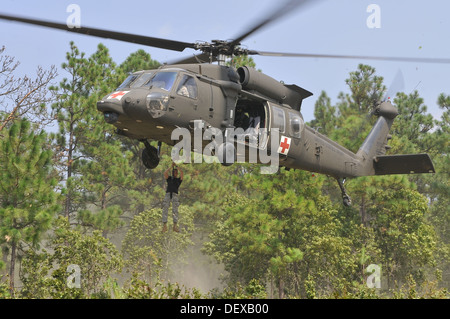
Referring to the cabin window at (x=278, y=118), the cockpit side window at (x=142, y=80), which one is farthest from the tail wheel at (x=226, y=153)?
the cockpit side window at (x=142, y=80)

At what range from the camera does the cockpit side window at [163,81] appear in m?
10.3

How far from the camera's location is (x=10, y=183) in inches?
648

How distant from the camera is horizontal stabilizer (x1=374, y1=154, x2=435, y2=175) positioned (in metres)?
14.3

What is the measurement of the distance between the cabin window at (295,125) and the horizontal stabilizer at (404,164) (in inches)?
166

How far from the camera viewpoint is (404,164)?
584 inches

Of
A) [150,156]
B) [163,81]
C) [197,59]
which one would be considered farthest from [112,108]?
[197,59]

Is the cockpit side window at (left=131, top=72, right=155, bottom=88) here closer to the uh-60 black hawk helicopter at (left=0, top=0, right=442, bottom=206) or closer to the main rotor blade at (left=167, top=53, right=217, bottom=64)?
the uh-60 black hawk helicopter at (left=0, top=0, right=442, bottom=206)

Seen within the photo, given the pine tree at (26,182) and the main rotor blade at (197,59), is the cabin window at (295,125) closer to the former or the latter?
the main rotor blade at (197,59)

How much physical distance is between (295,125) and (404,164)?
4580 mm

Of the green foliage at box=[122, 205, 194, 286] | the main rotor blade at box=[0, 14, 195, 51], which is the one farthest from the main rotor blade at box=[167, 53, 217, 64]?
the green foliage at box=[122, 205, 194, 286]

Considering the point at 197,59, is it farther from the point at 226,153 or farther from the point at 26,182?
the point at 26,182

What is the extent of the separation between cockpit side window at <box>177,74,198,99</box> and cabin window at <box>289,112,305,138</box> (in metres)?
3.06
